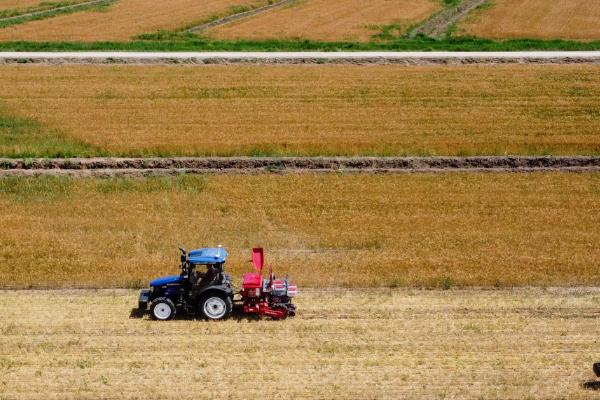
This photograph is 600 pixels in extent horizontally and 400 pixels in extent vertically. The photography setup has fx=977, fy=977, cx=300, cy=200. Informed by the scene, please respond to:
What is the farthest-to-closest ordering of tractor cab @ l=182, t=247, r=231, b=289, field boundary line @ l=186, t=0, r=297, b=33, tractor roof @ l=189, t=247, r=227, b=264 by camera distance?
1. field boundary line @ l=186, t=0, r=297, b=33
2. tractor cab @ l=182, t=247, r=231, b=289
3. tractor roof @ l=189, t=247, r=227, b=264

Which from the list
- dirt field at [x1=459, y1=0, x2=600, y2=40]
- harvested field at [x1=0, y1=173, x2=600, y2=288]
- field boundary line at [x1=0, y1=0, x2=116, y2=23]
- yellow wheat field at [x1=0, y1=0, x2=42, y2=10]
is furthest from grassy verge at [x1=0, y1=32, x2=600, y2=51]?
harvested field at [x1=0, y1=173, x2=600, y2=288]

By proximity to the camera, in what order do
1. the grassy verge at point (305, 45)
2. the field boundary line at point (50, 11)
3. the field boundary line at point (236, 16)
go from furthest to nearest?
the field boundary line at point (50, 11) < the field boundary line at point (236, 16) < the grassy verge at point (305, 45)

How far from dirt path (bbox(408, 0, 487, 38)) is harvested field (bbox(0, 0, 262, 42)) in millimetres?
16166

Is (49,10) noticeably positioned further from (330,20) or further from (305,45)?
(305,45)

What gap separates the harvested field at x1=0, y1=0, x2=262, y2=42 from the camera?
6412cm

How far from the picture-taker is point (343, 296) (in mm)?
23062

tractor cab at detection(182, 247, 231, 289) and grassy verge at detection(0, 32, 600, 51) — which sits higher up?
grassy verge at detection(0, 32, 600, 51)

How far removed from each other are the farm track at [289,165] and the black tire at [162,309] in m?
12.7

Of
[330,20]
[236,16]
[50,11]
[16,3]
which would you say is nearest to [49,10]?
[50,11]

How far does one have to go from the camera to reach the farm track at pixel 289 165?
33.9 m

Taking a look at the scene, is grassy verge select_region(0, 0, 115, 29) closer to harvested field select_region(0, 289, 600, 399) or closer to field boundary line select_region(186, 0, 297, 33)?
field boundary line select_region(186, 0, 297, 33)

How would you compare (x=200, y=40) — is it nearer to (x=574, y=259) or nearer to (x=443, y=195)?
(x=443, y=195)

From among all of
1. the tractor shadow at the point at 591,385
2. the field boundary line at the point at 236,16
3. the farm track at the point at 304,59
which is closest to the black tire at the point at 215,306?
the tractor shadow at the point at 591,385

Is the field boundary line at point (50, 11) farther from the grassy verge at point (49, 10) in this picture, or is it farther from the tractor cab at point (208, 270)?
the tractor cab at point (208, 270)
